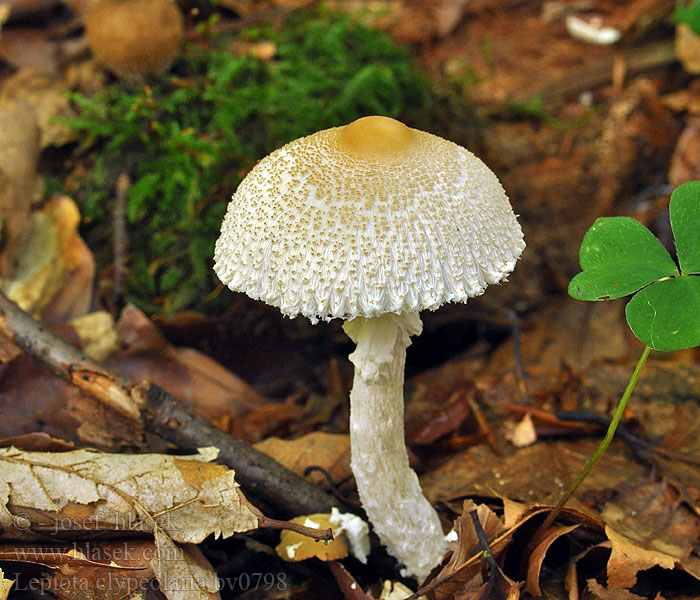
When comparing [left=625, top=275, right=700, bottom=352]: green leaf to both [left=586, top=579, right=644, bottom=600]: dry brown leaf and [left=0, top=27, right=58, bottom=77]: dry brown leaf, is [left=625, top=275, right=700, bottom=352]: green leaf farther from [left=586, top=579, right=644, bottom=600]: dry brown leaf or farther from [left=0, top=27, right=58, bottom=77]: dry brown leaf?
[left=0, top=27, right=58, bottom=77]: dry brown leaf

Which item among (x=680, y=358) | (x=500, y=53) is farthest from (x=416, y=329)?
(x=500, y=53)

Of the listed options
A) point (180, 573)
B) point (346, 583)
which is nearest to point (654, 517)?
point (346, 583)

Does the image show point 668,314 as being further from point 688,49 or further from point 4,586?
point 688,49

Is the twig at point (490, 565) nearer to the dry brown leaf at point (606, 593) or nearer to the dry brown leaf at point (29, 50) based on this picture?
the dry brown leaf at point (606, 593)

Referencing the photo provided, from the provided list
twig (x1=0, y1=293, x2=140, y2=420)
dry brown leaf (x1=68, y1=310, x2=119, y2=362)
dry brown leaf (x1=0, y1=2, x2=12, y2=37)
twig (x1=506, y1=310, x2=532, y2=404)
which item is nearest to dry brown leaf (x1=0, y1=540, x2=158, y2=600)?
twig (x1=0, y1=293, x2=140, y2=420)

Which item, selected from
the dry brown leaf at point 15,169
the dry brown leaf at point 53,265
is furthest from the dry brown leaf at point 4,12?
the dry brown leaf at point 53,265

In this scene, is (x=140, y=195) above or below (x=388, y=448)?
above

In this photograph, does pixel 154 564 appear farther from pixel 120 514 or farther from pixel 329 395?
pixel 329 395
